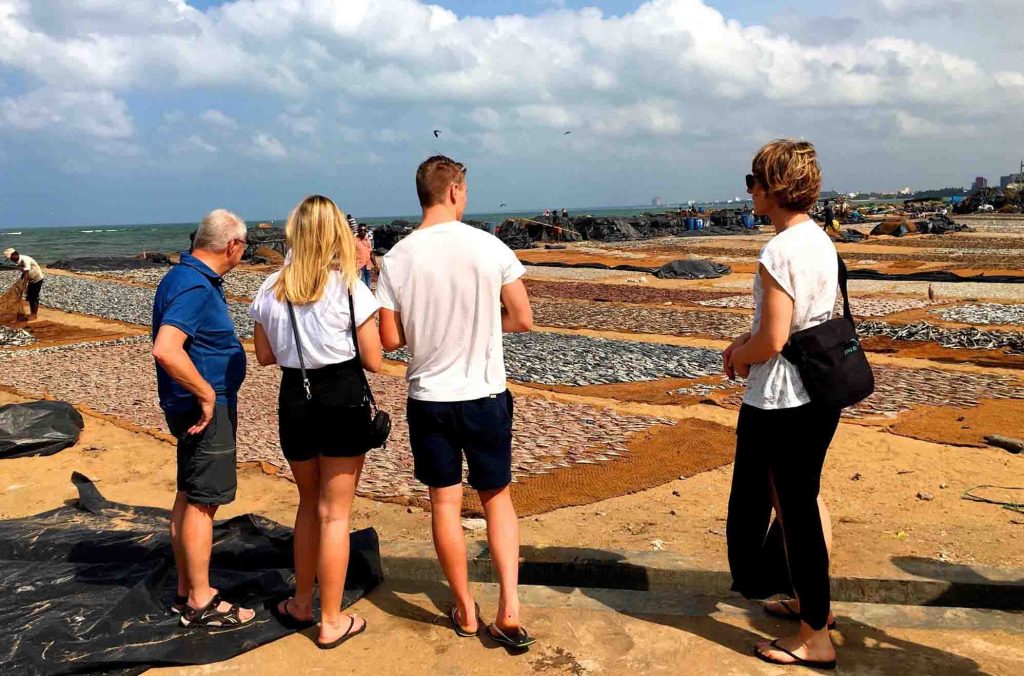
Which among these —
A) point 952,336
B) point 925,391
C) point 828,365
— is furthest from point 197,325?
point 952,336

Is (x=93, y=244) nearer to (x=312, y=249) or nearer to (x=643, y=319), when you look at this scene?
(x=643, y=319)

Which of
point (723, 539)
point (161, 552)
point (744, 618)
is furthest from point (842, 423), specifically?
point (161, 552)

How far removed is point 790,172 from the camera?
10.1ft

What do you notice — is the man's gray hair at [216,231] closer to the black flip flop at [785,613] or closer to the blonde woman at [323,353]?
the blonde woman at [323,353]

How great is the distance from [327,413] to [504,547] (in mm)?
922

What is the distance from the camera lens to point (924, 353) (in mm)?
11211

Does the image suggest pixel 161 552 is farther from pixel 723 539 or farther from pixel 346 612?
pixel 723 539

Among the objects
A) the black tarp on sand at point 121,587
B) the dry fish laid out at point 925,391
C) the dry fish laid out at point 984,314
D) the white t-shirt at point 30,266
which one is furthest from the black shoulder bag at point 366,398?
the white t-shirt at point 30,266

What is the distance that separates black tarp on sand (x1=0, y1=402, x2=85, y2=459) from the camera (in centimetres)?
684

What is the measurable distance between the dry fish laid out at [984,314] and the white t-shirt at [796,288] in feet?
40.7

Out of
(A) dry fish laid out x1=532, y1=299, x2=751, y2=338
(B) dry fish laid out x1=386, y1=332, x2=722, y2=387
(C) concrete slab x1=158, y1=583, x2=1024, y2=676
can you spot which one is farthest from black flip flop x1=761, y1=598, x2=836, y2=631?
(A) dry fish laid out x1=532, y1=299, x2=751, y2=338

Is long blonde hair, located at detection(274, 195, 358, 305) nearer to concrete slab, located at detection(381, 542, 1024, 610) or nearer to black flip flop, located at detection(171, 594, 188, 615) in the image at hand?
black flip flop, located at detection(171, 594, 188, 615)

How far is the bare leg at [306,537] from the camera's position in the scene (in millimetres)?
3504

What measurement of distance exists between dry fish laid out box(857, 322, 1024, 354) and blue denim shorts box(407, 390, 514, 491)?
394 inches
